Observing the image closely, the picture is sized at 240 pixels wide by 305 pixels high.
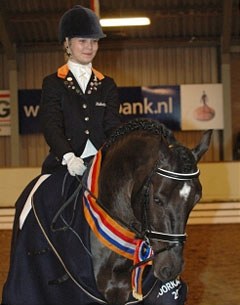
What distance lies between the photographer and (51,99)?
3496mm

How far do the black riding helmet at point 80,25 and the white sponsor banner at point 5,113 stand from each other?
48.2 feet

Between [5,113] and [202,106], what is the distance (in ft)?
17.2

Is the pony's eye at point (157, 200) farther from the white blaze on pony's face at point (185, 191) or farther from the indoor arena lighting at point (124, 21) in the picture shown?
the indoor arena lighting at point (124, 21)

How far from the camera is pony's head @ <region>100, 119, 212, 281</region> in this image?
2707 mm

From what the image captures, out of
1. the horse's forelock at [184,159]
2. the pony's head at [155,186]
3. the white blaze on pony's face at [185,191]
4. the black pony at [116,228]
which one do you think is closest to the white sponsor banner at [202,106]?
the black pony at [116,228]

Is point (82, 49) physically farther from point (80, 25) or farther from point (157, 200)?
point (157, 200)

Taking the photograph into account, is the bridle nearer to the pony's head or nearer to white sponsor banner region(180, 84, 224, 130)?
the pony's head

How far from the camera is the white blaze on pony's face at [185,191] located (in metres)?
2.70

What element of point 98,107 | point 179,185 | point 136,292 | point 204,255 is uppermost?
point 98,107

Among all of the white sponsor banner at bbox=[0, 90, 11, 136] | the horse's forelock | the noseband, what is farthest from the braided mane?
the white sponsor banner at bbox=[0, 90, 11, 136]

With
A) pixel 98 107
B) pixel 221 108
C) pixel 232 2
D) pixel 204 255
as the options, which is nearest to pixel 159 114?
pixel 221 108

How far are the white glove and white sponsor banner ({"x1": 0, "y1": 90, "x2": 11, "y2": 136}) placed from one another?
1498 centimetres

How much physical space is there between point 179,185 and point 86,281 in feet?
2.33

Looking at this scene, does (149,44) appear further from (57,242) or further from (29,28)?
(57,242)
